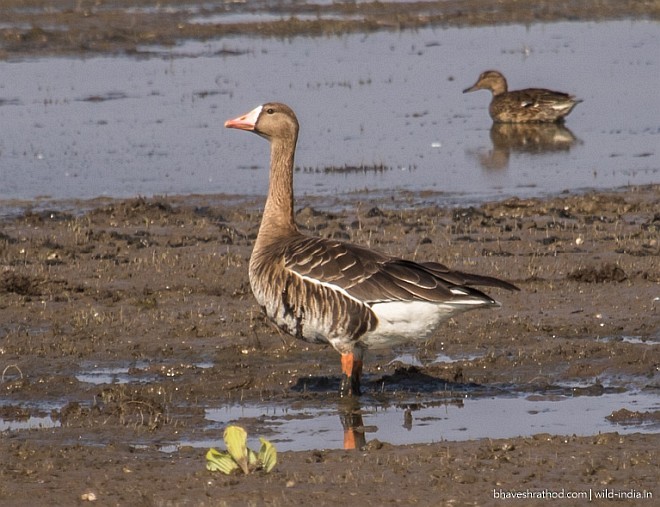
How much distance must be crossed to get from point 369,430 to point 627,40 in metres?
26.7

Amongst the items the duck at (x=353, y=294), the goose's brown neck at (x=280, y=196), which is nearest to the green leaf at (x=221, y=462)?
the duck at (x=353, y=294)

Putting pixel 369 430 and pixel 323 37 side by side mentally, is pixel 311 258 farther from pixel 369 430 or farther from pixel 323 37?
pixel 323 37

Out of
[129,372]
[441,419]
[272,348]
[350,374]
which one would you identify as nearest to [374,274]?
[350,374]

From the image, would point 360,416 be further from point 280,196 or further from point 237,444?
point 237,444

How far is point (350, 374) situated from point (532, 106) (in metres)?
14.7

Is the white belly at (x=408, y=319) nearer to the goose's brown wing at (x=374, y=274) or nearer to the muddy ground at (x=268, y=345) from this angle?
the goose's brown wing at (x=374, y=274)

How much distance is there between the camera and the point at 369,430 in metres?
8.76

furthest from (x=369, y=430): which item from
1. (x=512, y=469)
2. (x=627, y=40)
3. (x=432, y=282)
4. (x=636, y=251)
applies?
(x=627, y=40)

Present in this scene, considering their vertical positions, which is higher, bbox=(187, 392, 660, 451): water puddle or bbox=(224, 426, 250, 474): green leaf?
bbox=(224, 426, 250, 474): green leaf

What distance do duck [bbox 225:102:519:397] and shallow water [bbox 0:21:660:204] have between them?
8131 mm

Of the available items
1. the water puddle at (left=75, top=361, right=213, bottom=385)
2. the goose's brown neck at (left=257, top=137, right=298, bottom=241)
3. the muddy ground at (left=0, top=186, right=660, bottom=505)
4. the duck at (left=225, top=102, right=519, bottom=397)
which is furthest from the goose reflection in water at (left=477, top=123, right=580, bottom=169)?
the duck at (left=225, top=102, right=519, bottom=397)

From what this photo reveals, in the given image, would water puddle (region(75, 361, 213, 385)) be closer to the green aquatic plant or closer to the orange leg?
the orange leg

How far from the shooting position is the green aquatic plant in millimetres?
7156

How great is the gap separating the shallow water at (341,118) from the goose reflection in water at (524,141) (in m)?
0.06
